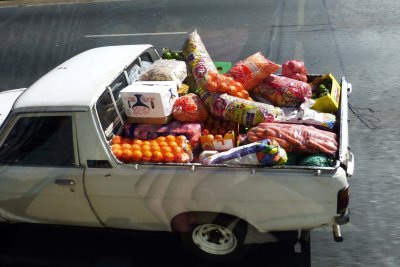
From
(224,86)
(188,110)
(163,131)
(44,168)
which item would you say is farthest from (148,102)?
(44,168)

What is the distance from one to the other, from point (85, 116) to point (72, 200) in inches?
34.9

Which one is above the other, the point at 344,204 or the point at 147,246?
the point at 344,204

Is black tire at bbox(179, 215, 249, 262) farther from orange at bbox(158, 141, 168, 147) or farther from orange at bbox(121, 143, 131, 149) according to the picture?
→ orange at bbox(121, 143, 131, 149)

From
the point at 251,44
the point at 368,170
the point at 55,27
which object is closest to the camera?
the point at 368,170

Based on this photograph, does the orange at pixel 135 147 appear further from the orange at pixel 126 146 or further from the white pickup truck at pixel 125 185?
the white pickup truck at pixel 125 185

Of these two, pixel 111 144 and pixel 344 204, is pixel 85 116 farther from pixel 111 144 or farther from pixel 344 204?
pixel 344 204

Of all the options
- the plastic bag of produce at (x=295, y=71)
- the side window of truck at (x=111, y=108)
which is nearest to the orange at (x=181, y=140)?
the side window of truck at (x=111, y=108)

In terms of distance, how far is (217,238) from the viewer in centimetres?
439

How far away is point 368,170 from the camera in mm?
5719

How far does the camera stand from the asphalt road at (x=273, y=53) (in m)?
4.74

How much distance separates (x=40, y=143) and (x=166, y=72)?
1.60 m

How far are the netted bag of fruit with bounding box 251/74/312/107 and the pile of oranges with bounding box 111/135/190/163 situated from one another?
1.34 meters

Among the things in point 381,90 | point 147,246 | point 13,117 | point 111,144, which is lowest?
point 147,246

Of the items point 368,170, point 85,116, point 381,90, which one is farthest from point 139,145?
point 381,90
